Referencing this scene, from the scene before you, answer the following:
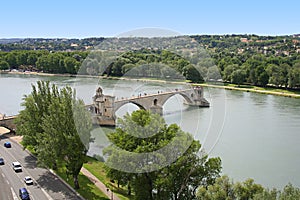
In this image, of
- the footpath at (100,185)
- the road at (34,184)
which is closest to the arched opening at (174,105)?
the footpath at (100,185)

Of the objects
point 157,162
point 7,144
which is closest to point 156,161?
point 157,162

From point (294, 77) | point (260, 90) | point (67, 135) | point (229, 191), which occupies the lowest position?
point (229, 191)

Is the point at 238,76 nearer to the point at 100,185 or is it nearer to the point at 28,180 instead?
the point at 100,185

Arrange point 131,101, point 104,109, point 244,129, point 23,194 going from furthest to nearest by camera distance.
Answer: point 131,101, point 104,109, point 244,129, point 23,194

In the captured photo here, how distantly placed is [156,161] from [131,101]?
2066cm

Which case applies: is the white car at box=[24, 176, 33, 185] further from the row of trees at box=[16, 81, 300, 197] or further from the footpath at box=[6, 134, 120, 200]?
the footpath at box=[6, 134, 120, 200]

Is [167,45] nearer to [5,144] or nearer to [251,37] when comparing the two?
[5,144]

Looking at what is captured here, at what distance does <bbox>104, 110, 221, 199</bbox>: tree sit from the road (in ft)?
8.96

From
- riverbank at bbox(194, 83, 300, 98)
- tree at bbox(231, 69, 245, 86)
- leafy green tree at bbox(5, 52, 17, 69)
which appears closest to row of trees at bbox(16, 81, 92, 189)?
riverbank at bbox(194, 83, 300, 98)

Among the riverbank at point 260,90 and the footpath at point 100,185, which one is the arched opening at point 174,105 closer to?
the riverbank at point 260,90

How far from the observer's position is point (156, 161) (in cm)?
1095

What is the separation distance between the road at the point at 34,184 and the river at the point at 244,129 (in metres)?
4.69

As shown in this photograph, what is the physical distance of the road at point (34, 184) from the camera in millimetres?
12930

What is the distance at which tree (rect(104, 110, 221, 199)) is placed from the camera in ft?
35.8
